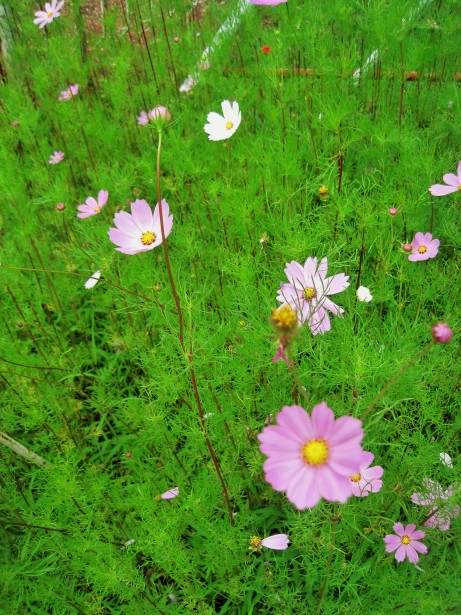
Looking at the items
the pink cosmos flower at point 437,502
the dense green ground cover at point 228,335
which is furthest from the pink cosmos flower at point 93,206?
the pink cosmos flower at point 437,502

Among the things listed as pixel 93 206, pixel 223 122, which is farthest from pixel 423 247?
pixel 93 206

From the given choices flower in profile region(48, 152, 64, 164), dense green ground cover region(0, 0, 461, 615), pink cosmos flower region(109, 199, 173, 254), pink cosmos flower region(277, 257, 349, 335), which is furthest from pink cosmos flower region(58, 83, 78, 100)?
pink cosmos flower region(277, 257, 349, 335)

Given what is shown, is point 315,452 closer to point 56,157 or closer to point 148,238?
point 148,238

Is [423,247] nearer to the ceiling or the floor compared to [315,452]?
nearer to the floor

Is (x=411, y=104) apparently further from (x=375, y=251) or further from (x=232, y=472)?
(x=232, y=472)

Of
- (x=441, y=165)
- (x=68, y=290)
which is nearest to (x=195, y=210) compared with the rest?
(x=68, y=290)

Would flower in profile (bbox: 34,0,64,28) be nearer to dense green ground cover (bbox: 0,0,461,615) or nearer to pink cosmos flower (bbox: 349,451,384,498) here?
dense green ground cover (bbox: 0,0,461,615)
